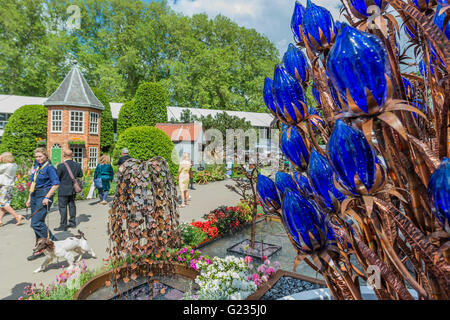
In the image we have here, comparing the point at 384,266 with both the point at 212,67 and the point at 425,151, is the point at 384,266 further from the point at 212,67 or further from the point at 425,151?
the point at 212,67

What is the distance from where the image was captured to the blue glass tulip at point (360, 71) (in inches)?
19.3

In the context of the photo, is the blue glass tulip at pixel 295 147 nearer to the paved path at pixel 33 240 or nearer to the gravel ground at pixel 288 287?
the gravel ground at pixel 288 287

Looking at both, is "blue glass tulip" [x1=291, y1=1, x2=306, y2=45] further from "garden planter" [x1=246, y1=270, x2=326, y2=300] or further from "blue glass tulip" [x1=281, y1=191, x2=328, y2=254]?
"garden planter" [x1=246, y1=270, x2=326, y2=300]

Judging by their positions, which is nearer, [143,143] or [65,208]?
[65,208]

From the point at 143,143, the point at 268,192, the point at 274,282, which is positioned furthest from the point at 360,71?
the point at 143,143

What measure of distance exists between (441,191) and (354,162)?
156 mm

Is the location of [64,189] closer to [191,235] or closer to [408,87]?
[191,235]

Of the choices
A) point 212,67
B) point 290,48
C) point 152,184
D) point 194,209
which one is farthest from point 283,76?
point 212,67

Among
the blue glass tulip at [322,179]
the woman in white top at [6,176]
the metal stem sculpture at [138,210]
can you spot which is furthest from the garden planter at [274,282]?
the woman in white top at [6,176]

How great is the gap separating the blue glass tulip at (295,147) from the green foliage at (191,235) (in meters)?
3.89

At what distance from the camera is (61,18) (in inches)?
1043

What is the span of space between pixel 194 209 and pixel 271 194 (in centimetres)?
725

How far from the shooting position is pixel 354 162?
0.53 m
